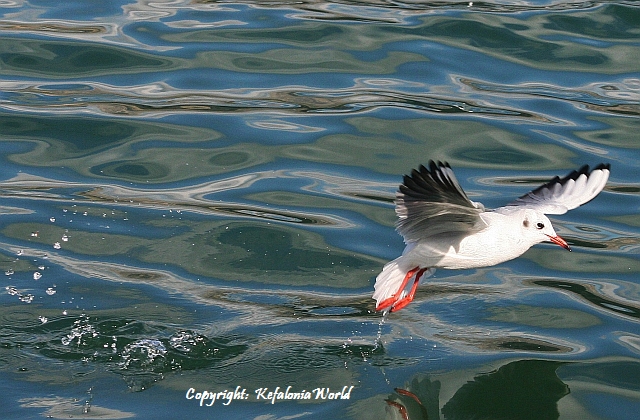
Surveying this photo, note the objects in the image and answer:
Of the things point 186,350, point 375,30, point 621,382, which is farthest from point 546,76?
point 186,350

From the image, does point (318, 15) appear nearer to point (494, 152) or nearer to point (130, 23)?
point (130, 23)

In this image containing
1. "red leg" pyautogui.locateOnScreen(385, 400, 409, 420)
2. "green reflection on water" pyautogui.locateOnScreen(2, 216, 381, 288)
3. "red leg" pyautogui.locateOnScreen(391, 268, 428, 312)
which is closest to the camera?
"red leg" pyautogui.locateOnScreen(385, 400, 409, 420)

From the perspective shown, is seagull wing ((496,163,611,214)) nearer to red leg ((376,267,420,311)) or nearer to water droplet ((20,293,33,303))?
red leg ((376,267,420,311))

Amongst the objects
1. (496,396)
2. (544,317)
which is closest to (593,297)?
(544,317)

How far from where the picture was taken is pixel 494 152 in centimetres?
1043

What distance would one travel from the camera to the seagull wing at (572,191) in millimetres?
6965

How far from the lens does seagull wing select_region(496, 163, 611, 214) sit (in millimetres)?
6965

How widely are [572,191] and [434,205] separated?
1.57 m

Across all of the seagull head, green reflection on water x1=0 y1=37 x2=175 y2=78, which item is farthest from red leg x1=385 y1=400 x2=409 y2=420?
green reflection on water x1=0 y1=37 x2=175 y2=78

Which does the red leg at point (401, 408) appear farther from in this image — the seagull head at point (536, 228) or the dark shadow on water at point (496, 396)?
the seagull head at point (536, 228)

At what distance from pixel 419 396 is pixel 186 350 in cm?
157

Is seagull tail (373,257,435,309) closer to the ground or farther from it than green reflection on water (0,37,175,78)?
closer to the ground

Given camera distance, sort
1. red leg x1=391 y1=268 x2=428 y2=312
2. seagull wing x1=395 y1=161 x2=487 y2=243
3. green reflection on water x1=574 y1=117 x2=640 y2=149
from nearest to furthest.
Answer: seagull wing x1=395 y1=161 x2=487 y2=243
red leg x1=391 y1=268 x2=428 y2=312
green reflection on water x1=574 y1=117 x2=640 y2=149

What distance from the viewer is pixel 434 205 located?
19.5 ft
